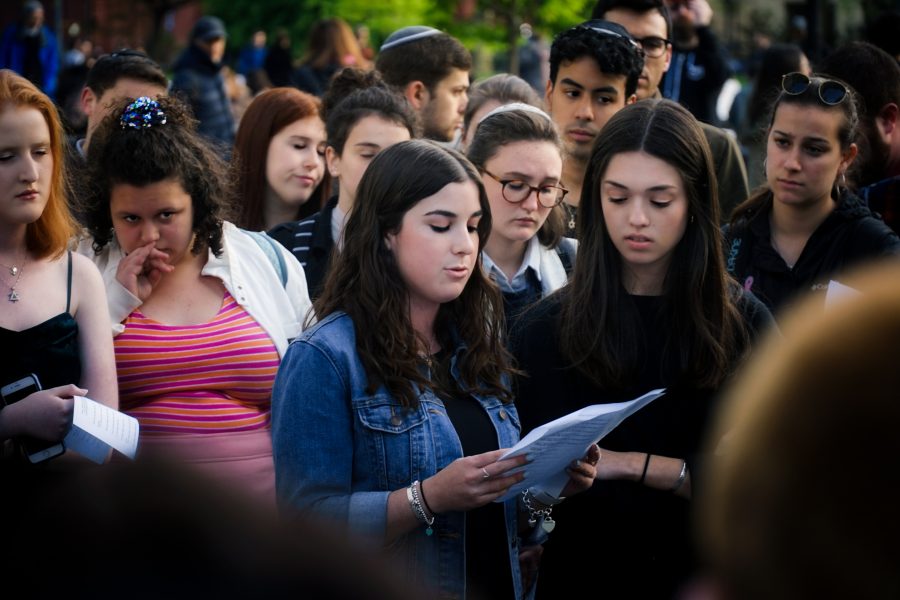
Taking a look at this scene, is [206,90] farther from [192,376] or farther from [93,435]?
[93,435]

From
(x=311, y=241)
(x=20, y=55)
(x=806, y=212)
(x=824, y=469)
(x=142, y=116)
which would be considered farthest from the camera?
(x=20, y=55)

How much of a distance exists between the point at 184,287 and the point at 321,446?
1.18 meters

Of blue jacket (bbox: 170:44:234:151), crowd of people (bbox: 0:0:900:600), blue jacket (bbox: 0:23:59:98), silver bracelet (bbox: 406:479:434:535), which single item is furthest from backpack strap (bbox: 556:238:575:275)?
blue jacket (bbox: 0:23:59:98)

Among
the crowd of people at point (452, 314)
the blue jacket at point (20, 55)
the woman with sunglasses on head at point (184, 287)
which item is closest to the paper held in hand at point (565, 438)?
the crowd of people at point (452, 314)

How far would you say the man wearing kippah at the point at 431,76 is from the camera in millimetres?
6348

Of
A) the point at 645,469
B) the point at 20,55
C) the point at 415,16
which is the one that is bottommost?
the point at 645,469

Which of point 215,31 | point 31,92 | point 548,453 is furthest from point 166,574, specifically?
point 215,31

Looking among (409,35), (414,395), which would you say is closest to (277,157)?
(409,35)

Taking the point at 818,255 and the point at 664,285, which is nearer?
the point at 664,285

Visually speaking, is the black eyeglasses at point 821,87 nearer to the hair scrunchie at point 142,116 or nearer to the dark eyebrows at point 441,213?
the dark eyebrows at point 441,213

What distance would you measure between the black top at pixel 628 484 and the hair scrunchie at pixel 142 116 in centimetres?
155

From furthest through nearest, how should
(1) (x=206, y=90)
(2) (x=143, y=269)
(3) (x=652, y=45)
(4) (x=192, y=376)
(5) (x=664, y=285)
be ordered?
1. (1) (x=206, y=90)
2. (3) (x=652, y=45)
3. (2) (x=143, y=269)
4. (4) (x=192, y=376)
5. (5) (x=664, y=285)

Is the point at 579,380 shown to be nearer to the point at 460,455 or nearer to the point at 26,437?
the point at 460,455

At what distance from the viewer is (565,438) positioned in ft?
9.18
